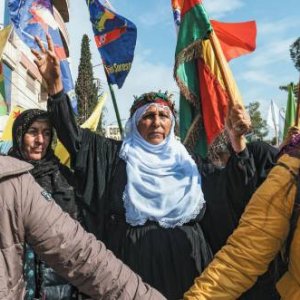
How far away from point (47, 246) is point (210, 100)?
263cm

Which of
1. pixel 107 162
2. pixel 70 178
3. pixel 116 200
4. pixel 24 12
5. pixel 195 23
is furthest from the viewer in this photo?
pixel 24 12

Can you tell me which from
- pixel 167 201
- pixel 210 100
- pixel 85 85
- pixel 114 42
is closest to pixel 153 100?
pixel 167 201

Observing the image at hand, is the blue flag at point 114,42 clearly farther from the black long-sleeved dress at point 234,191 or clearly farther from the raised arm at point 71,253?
the raised arm at point 71,253

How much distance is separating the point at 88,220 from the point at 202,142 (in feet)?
4.70

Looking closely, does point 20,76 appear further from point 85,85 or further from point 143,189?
point 143,189

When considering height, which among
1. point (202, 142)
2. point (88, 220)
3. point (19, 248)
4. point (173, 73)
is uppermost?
point (173, 73)

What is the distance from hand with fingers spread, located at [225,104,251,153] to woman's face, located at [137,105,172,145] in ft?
1.78

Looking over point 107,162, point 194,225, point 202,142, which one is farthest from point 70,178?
point 202,142

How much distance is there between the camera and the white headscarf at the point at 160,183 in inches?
101

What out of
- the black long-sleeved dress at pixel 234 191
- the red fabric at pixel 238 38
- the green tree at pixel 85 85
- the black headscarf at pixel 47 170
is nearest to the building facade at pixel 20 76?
the green tree at pixel 85 85

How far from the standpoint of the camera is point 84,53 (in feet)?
120

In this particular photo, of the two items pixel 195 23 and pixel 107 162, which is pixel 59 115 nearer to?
pixel 107 162

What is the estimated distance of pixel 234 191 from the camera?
250 cm

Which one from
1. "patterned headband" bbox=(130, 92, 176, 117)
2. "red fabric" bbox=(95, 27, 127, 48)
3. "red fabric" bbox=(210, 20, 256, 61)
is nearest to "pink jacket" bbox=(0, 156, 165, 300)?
"patterned headband" bbox=(130, 92, 176, 117)
